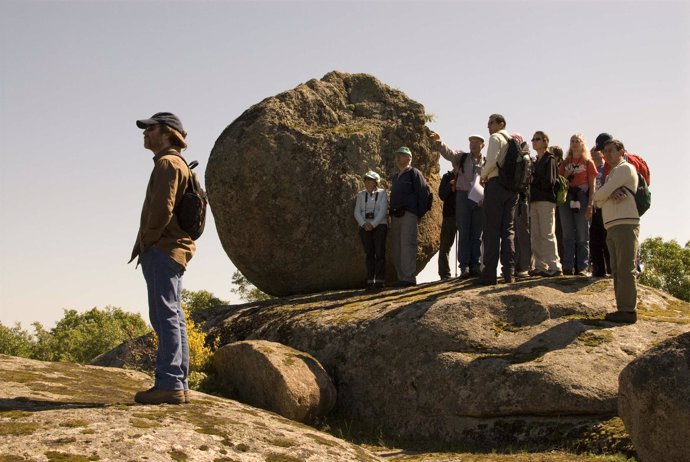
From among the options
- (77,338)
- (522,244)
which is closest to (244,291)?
(77,338)

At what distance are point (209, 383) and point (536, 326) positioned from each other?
5.06 m

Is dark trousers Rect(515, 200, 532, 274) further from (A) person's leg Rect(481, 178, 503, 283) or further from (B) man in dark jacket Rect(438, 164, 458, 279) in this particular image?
(B) man in dark jacket Rect(438, 164, 458, 279)

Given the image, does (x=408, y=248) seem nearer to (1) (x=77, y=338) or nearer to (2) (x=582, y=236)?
(2) (x=582, y=236)

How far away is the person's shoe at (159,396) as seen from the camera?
27.2 feet

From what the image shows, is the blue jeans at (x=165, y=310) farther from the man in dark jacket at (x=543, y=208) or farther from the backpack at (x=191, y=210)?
the man in dark jacket at (x=543, y=208)

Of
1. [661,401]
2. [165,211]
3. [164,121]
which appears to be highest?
[164,121]

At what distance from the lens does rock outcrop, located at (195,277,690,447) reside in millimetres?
11023

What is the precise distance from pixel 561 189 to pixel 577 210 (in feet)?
1.95

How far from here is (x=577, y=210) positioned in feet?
48.3

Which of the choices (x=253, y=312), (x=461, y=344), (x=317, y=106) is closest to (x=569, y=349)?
(x=461, y=344)

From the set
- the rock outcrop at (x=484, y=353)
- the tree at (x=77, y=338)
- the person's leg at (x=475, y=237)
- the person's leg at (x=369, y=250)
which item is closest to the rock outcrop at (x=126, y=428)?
the rock outcrop at (x=484, y=353)

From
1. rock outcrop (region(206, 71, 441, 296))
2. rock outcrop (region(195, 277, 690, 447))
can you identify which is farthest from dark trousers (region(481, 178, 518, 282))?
rock outcrop (region(206, 71, 441, 296))

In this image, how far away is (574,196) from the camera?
48.4 ft

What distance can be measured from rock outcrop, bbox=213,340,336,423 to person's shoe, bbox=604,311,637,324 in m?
4.41
